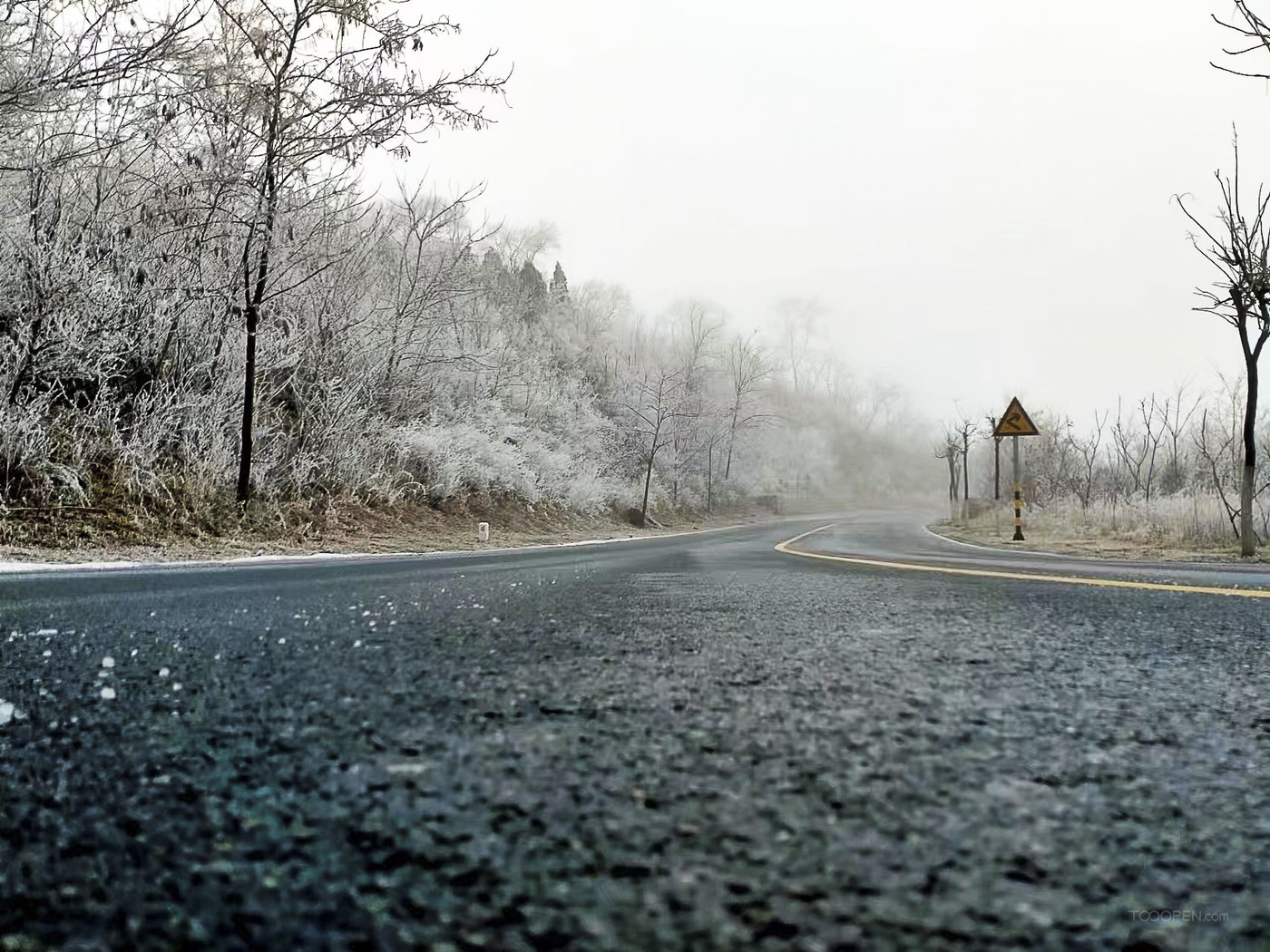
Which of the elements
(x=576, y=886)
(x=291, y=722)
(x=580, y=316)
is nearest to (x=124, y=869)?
(x=576, y=886)

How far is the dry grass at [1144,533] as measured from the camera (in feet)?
39.6

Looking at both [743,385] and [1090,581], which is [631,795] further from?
[743,385]

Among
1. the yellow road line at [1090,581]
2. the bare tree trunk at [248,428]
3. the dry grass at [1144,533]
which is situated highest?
the bare tree trunk at [248,428]

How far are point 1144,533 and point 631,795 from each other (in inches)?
692

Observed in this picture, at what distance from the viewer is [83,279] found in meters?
10.7

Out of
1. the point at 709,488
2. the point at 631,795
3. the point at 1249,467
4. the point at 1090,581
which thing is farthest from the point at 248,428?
the point at 709,488

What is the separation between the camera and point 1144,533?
15461 mm

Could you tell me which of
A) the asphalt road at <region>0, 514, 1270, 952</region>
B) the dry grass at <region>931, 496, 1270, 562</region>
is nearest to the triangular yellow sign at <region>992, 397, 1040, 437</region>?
the dry grass at <region>931, 496, 1270, 562</region>

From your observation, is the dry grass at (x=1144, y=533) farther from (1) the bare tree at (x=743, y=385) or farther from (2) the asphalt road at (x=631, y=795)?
(1) the bare tree at (x=743, y=385)

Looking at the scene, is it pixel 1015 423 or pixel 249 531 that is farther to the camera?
pixel 1015 423

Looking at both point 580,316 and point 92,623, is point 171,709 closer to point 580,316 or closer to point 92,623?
point 92,623

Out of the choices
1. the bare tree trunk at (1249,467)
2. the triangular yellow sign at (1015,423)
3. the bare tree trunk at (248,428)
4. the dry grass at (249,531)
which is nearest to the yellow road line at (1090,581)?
the dry grass at (249,531)

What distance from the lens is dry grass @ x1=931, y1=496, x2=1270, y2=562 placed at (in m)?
12.1

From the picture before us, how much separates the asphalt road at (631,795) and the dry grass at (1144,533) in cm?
1011
